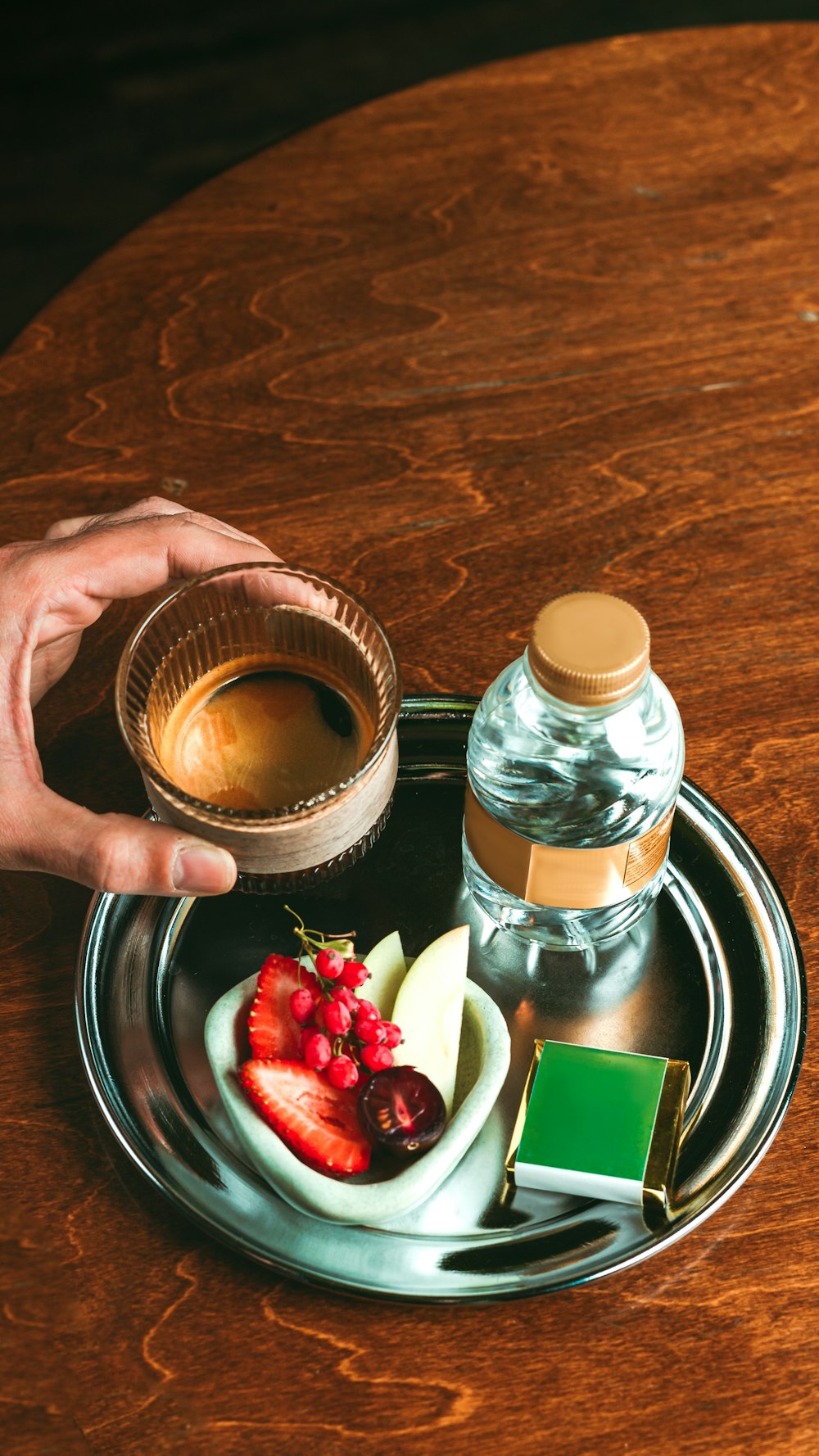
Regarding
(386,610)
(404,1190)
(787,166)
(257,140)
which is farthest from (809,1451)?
(257,140)

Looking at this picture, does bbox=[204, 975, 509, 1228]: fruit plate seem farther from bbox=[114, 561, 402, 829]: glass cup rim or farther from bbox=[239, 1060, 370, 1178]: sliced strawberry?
bbox=[114, 561, 402, 829]: glass cup rim

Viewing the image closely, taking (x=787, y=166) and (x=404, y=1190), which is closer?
→ (x=404, y=1190)

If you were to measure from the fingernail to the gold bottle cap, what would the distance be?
0.20 m

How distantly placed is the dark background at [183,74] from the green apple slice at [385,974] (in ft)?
6.40

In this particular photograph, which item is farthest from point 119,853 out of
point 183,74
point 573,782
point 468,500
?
point 183,74

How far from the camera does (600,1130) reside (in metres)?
0.65

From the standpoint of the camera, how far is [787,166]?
1129 millimetres

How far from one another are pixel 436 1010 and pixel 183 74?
2.49m

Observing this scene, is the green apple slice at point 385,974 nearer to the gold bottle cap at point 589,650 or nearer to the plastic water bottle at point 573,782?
the plastic water bottle at point 573,782

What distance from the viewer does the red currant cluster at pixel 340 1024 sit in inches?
26.2

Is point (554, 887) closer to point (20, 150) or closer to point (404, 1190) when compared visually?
point (404, 1190)

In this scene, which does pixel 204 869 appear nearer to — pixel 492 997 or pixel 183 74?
pixel 492 997

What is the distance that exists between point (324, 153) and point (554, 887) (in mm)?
796

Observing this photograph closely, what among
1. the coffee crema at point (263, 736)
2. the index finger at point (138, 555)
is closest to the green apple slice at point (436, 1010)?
the coffee crema at point (263, 736)
